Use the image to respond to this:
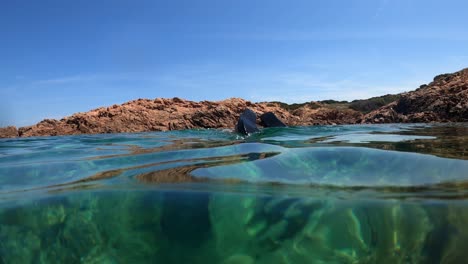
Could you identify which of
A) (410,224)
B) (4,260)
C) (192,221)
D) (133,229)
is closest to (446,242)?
(410,224)

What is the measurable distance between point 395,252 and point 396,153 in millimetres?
2063

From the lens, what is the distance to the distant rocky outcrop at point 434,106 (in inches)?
577

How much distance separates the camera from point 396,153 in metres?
3.48

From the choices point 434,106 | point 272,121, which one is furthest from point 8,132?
point 434,106

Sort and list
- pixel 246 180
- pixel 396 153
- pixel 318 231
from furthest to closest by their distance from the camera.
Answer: pixel 396 153 < pixel 246 180 < pixel 318 231

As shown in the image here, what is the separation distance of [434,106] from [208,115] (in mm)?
11668

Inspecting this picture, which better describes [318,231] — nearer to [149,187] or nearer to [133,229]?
[133,229]

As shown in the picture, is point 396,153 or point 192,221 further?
point 396,153

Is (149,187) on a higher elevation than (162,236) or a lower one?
higher

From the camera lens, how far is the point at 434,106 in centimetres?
1581

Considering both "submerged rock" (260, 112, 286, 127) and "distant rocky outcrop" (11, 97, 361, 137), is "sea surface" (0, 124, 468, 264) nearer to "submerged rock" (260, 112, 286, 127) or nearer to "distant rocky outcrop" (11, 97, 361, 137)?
"submerged rock" (260, 112, 286, 127)

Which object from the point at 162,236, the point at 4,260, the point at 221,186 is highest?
the point at 221,186

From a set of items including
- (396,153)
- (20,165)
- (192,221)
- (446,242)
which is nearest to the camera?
(446,242)

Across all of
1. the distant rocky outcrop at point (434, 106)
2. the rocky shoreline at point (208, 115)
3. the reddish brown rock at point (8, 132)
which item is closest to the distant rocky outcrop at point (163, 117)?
the rocky shoreline at point (208, 115)
